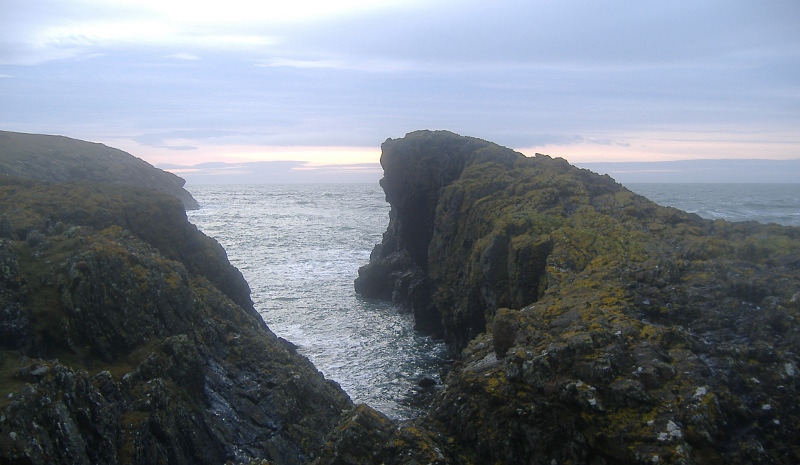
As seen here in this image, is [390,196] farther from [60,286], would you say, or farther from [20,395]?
[20,395]

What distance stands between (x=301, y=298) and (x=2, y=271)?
87.9 feet

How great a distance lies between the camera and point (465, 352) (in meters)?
14.0

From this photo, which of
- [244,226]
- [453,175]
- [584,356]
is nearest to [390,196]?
[453,175]

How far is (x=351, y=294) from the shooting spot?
41906 millimetres

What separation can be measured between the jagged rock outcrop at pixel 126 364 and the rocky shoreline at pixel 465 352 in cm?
5

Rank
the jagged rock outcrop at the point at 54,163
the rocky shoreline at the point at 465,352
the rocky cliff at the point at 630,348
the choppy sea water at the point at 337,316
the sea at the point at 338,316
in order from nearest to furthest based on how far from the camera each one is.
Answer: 1. the rocky cliff at the point at 630,348
2. the rocky shoreline at the point at 465,352
3. the sea at the point at 338,316
4. the choppy sea water at the point at 337,316
5. the jagged rock outcrop at the point at 54,163

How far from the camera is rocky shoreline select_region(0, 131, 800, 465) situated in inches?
342

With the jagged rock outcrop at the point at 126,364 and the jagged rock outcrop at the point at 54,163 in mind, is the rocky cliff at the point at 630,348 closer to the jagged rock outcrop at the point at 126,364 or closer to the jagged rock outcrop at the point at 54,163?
the jagged rock outcrop at the point at 126,364

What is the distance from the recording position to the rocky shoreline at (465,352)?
28.5 ft

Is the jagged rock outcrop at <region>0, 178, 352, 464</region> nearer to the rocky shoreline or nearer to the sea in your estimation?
the rocky shoreline

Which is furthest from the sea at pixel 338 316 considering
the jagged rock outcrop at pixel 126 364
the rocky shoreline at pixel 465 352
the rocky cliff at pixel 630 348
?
the jagged rock outcrop at pixel 126 364

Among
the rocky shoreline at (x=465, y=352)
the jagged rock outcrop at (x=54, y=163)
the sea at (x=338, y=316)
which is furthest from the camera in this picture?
the jagged rock outcrop at (x=54, y=163)

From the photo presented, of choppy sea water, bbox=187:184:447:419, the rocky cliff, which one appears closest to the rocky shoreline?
the rocky cliff

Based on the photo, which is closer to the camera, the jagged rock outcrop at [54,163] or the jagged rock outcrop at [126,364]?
the jagged rock outcrop at [126,364]
